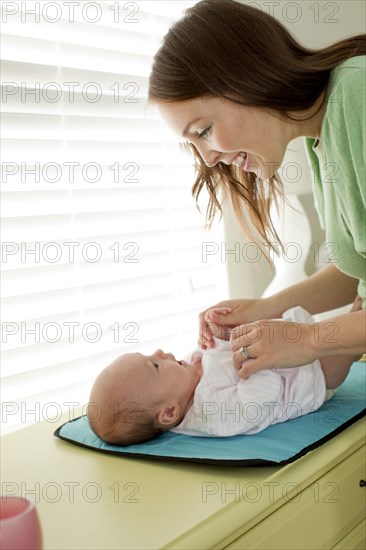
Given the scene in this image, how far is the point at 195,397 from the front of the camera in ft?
4.55

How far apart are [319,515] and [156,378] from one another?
1.31ft

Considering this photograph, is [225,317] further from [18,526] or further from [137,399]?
[18,526]

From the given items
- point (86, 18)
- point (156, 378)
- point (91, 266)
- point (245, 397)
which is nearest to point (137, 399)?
point (156, 378)

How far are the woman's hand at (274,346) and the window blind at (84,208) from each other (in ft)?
1.73

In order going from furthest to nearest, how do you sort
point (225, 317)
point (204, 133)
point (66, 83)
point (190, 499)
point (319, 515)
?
point (66, 83)
point (225, 317)
point (204, 133)
point (319, 515)
point (190, 499)

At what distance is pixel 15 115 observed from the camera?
175 cm

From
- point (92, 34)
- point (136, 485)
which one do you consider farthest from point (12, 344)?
point (92, 34)

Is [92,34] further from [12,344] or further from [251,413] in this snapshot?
[251,413]

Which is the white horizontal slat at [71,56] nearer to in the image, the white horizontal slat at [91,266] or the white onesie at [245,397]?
the white horizontal slat at [91,266]

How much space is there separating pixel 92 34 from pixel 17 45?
0.90ft

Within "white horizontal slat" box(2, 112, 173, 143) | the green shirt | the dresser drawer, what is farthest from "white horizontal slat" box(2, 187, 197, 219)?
the dresser drawer

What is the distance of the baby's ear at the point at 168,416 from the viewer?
1.37 metres

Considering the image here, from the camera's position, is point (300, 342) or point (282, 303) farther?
point (282, 303)

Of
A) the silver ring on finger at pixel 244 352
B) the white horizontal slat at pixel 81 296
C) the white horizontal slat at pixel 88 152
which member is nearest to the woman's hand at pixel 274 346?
the silver ring on finger at pixel 244 352
